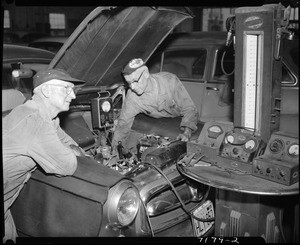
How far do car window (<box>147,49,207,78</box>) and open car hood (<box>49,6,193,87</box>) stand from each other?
7.22ft

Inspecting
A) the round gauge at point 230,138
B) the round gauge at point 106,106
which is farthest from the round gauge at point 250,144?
the round gauge at point 106,106

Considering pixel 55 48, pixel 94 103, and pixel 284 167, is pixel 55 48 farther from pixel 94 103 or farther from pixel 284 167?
pixel 284 167

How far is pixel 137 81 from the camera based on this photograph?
3.80 m

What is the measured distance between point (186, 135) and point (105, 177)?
3.69 ft

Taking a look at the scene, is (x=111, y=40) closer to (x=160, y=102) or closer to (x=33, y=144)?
(x=160, y=102)

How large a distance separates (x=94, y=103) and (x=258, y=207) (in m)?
1.91

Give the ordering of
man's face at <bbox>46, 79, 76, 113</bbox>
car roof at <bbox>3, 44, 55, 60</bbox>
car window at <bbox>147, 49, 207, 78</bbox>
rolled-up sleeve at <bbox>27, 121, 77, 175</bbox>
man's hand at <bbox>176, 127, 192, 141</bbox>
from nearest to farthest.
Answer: rolled-up sleeve at <bbox>27, 121, 77, 175</bbox>
man's face at <bbox>46, 79, 76, 113</bbox>
man's hand at <bbox>176, 127, 192, 141</bbox>
car roof at <bbox>3, 44, 55, 60</bbox>
car window at <bbox>147, 49, 207, 78</bbox>

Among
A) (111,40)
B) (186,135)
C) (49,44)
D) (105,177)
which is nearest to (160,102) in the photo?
(186,135)

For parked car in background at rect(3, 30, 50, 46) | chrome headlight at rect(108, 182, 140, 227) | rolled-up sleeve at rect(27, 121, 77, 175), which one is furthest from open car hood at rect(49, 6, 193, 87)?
parked car in background at rect(3, 30, 50, 46)

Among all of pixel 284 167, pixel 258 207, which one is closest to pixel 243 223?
pixel 258 207

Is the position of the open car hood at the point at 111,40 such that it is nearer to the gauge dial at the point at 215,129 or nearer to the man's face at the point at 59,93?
the man's face at the point at 59,93

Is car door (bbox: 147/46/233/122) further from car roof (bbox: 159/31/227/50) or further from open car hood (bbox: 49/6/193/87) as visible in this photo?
open car hood (bbox: 49/6/193/87)

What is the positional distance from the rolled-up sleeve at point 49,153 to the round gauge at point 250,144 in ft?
4.22

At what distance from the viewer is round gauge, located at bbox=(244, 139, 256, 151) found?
7.84 ft
